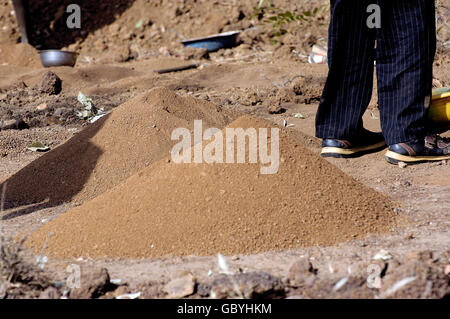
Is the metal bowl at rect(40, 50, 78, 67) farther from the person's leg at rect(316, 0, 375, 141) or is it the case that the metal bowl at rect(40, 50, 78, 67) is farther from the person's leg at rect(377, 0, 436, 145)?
the person's leg at rect(377, 0, 436, 145)

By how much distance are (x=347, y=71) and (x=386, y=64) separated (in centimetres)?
21

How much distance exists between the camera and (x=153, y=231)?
230cm

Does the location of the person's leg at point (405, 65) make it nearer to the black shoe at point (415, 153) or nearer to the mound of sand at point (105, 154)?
the black shoe at point (415, 153)

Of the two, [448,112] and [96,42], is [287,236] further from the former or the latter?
[96,42]

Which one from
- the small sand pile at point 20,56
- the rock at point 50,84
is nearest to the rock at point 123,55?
the small sand pile at point 20,56

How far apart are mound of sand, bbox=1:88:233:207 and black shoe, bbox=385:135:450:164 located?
1.07 meters

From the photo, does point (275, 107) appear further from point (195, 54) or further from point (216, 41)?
point (216, 41)

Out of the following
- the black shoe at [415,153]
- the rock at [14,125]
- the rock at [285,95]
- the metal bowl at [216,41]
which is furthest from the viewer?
the metal bowl at [216,41]

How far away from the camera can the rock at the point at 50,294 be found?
1.74 meters

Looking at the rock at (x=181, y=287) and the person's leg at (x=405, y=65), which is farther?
the person's leg at (x=405, y=65)

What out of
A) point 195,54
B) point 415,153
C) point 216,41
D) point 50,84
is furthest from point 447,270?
point 216,41

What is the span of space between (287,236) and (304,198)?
209 mm

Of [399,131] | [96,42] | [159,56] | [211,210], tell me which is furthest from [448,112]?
[96,42]

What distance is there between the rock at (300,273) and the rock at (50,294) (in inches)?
27.2
